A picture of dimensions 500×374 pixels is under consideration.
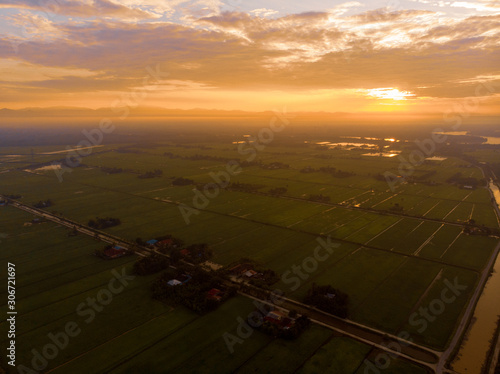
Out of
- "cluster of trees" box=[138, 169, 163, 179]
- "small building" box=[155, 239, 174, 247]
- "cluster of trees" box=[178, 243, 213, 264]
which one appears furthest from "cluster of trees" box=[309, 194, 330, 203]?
"cluster of trees" box=[138, 169, 163, 179]

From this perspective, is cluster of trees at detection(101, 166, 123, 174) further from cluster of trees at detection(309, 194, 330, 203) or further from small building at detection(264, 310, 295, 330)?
small building at detection(264, 310, 295, 330)

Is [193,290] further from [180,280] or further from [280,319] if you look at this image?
[280,319]

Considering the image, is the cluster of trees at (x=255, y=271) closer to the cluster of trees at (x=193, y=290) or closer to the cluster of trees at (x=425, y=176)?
the cluster of trees at (x=193, y=290)

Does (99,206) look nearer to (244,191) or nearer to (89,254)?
(89,254)

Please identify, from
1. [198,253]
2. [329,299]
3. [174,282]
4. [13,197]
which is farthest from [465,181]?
[13,197]

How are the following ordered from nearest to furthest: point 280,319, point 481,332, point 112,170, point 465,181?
point 481,332
point 280,319
point 465,181
point 112,170

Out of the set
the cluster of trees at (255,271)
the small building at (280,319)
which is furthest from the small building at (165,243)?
the small building at (280,319)
